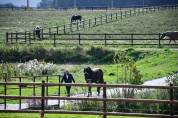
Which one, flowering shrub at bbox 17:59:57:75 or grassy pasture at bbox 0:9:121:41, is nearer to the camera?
flowering shrub at bbox 17:59:57:75

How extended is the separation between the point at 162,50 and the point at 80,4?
118 metres

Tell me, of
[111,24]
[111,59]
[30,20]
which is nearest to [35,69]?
[111,59]

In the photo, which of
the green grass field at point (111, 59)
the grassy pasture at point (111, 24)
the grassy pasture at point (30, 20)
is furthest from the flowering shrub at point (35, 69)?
the grassy pasture at point (30, 20)

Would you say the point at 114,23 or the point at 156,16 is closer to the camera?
the point at 114,23

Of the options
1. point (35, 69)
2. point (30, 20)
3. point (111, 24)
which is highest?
point (30, 20)

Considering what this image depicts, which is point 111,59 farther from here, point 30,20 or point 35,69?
point 30,20

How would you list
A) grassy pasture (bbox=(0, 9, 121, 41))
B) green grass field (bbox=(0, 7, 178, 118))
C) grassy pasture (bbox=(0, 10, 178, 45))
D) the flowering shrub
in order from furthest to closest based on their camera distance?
grassy pasture (bbox=(0, 9, 121, 41)) < grassy pasture (bbox=(0, 10, 178, 45)) < the flowering shrub < green grass field (bbox=(0, 7, 178, 118))

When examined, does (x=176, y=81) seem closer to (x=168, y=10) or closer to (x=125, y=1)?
(x=168, y=10)

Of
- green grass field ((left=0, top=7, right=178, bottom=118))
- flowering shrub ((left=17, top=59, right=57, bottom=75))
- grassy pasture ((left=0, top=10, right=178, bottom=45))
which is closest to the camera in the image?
green grass field ((left=0, top=7, right=178, bottom=118))

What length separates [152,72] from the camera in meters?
33.9

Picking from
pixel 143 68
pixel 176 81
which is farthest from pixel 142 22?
pixel 176 81

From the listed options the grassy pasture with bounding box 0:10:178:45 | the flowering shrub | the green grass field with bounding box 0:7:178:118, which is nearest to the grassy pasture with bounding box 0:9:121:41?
the grassy pasture with bounding box 0:10:178:45

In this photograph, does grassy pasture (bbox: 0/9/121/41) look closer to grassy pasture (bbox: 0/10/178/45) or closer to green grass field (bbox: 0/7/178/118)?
grassy pasture (bbox: 0/10/178/45)

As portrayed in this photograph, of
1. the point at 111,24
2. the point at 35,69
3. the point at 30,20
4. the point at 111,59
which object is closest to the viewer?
the point at 35,69
